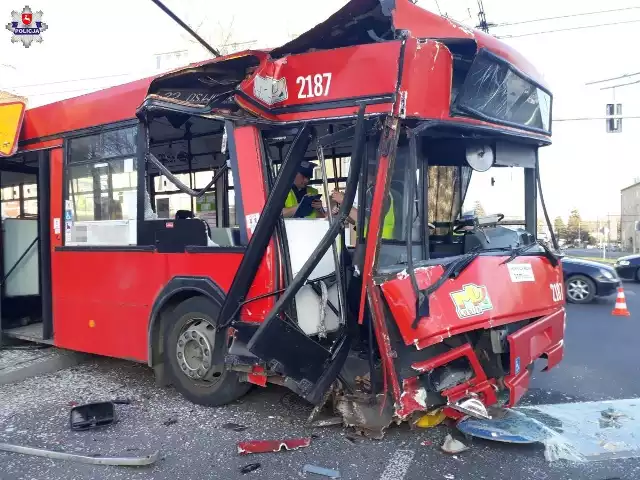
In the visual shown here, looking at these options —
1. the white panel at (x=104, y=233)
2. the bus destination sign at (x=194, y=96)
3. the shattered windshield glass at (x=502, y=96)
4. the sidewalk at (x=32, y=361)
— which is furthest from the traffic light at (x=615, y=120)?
the sidewalk at (x=32, y=361)

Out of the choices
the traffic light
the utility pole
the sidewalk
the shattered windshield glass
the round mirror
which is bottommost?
the sidewalk

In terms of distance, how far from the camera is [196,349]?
186 inches

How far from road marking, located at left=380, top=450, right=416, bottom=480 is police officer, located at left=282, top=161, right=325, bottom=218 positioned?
6.65ft

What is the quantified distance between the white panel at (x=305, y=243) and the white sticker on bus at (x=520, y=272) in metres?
1.40

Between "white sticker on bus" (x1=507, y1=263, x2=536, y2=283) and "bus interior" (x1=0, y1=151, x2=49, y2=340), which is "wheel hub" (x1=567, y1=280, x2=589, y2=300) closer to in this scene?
"white sticker on bus" (x1=507, y1=263, x2=536, y2=283)

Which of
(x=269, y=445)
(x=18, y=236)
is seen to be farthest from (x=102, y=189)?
(x=269, y=445)

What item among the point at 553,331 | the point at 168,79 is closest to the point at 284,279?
the point at 168,79

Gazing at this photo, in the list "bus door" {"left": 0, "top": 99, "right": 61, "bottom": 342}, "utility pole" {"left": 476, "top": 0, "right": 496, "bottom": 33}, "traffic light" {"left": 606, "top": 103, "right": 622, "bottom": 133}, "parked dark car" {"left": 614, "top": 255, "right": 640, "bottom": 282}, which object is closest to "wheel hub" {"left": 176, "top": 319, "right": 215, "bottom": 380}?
"bus door" {"left": 0, "top": 99, "right": 61, "bottom": 342}

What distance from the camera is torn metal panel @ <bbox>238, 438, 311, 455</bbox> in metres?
3.95

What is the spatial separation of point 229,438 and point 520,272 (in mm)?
2655

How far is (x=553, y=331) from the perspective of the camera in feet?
14.9

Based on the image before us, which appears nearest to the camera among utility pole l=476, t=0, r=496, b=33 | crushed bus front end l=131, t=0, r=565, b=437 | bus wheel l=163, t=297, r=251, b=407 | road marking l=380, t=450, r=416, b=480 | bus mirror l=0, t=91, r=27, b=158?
road marking l=380, t=450, r=416, b=480

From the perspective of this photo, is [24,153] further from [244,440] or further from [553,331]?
[553,331]

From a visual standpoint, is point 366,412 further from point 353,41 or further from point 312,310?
point 353,41
